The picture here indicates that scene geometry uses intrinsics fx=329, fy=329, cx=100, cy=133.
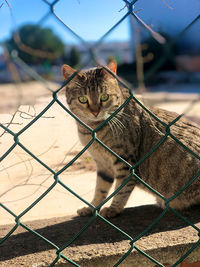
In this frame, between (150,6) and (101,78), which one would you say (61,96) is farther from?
(150,6)

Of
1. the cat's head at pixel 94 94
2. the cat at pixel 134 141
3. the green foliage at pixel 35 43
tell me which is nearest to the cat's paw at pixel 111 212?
the cat at pixel 134 141

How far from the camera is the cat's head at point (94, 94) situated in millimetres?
2193

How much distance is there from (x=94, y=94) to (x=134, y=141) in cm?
42

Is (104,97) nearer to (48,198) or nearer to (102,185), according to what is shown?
(102,185)

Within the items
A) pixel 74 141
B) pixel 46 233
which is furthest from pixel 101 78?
pixel 46 233

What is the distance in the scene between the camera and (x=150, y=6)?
130 centimetres

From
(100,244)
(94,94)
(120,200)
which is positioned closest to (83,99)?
(94,94)

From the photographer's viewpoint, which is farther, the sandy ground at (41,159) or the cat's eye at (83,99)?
the cat's eye at (83,99)

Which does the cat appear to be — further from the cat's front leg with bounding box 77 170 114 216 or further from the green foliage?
Result: the green foliage

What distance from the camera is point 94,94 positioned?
222cm

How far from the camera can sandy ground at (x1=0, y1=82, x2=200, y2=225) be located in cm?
150

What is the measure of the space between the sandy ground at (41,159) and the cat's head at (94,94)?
0.14m

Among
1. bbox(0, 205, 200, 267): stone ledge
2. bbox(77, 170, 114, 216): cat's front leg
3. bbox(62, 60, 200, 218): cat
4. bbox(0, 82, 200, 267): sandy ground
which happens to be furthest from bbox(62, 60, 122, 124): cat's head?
bbox(0, 205, 200, 267): stone ledge

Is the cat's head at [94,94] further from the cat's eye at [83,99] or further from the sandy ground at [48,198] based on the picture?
the sandy ground at [48,198]
